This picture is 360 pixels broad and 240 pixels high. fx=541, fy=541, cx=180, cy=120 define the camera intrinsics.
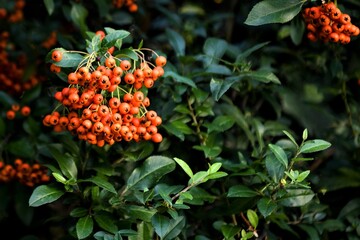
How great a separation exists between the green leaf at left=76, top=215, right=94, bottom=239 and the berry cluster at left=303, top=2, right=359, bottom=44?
1.26 metres

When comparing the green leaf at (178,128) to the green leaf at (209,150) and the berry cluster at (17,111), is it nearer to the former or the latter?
the green leaf at (209,150)

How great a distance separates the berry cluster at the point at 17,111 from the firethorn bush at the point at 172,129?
0.04ft

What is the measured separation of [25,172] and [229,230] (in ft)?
3.51

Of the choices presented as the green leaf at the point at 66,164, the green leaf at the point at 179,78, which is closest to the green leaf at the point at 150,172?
the green leaf at the point at 66,164

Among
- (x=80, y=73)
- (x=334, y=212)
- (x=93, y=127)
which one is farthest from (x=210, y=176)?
(x=334, y=212)

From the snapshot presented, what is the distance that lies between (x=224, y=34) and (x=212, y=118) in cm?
127

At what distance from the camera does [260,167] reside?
7.71 feet

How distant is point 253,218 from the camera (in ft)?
7.43

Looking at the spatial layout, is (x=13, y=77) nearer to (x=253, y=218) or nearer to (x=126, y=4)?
(x=126, y=4)

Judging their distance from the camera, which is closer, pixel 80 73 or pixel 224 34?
pixel 80 73

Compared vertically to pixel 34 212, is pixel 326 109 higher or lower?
higher

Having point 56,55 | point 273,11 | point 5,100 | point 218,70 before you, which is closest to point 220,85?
point 218,70

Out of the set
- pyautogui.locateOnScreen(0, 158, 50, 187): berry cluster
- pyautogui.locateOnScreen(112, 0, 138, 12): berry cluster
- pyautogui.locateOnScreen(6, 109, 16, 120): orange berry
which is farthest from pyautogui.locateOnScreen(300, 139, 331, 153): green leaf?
pyautogui.locateOnScreen(6, 109, 16, 120): orange berry

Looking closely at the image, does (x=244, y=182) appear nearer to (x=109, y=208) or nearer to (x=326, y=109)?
(x=109, y=208)
